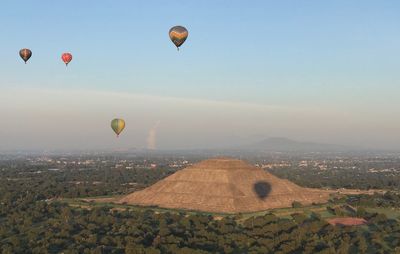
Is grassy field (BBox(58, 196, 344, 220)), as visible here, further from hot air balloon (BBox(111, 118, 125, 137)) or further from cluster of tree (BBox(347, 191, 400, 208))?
hot air balloon (BBox(111, 118, 125, 137))

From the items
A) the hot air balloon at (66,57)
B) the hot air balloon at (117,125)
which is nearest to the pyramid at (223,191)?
the hot air balloon at (117,125)

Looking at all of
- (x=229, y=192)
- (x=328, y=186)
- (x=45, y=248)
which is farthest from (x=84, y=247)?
(x=328, y=186)

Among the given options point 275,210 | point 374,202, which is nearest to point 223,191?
point 275,210

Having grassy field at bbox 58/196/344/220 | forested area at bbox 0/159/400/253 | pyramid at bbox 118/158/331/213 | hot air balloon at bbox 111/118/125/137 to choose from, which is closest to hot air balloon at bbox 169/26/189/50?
hot air balloon at bbox 111/118/125/137

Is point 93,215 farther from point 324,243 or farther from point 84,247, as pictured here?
point 324,243

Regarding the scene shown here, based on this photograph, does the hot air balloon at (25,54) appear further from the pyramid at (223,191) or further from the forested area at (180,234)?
the pyramid at (223,191)

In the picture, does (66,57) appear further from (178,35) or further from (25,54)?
(178,35)
